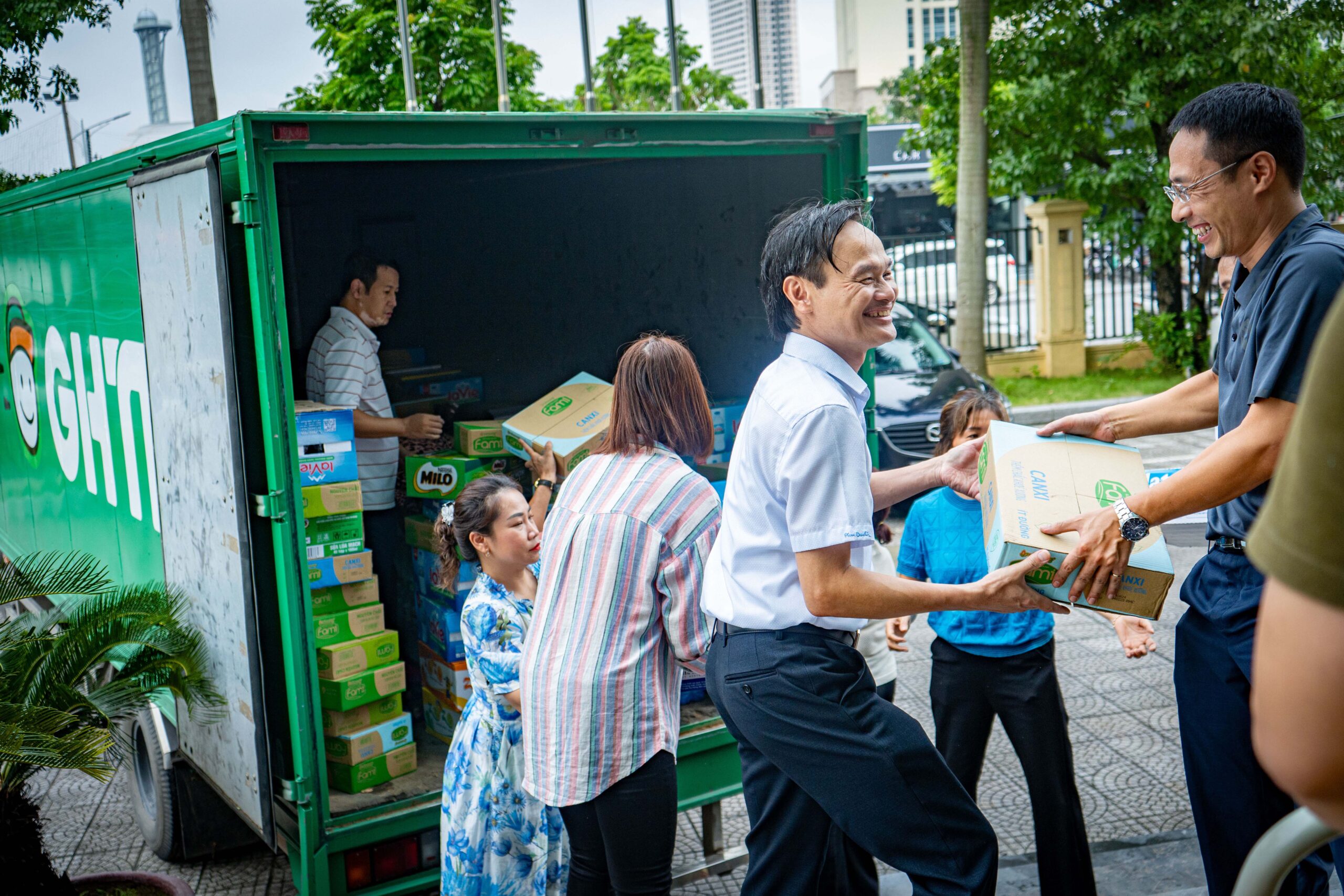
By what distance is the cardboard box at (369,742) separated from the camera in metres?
4.00

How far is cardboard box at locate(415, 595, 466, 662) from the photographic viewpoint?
14.9 feet

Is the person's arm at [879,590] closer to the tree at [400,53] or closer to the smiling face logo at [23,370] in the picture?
the smiling face logo at [23,370]

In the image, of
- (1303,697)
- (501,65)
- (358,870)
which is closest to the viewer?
(1303,697)

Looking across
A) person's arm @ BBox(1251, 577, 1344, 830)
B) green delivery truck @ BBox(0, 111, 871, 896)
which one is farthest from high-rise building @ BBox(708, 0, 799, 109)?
person's arm @ BBox(1251, 577, 1344, 830)

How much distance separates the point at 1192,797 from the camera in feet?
9.06

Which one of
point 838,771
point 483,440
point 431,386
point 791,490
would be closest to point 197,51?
point 431,386

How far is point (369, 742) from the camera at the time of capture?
4039mm

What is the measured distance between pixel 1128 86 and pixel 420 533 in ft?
35.5

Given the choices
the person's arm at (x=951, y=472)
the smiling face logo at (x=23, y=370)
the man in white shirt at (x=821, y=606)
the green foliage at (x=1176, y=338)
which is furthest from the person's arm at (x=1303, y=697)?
the green foliage at (x=1176, y=338)

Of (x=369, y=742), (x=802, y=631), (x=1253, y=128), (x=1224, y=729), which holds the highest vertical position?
(x=1253, y=128)

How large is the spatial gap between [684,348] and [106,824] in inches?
136

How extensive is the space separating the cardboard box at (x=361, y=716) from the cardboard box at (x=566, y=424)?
1.13 m

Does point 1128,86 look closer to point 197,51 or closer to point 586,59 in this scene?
point 197,51

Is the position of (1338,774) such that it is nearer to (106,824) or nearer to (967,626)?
(967,626)
